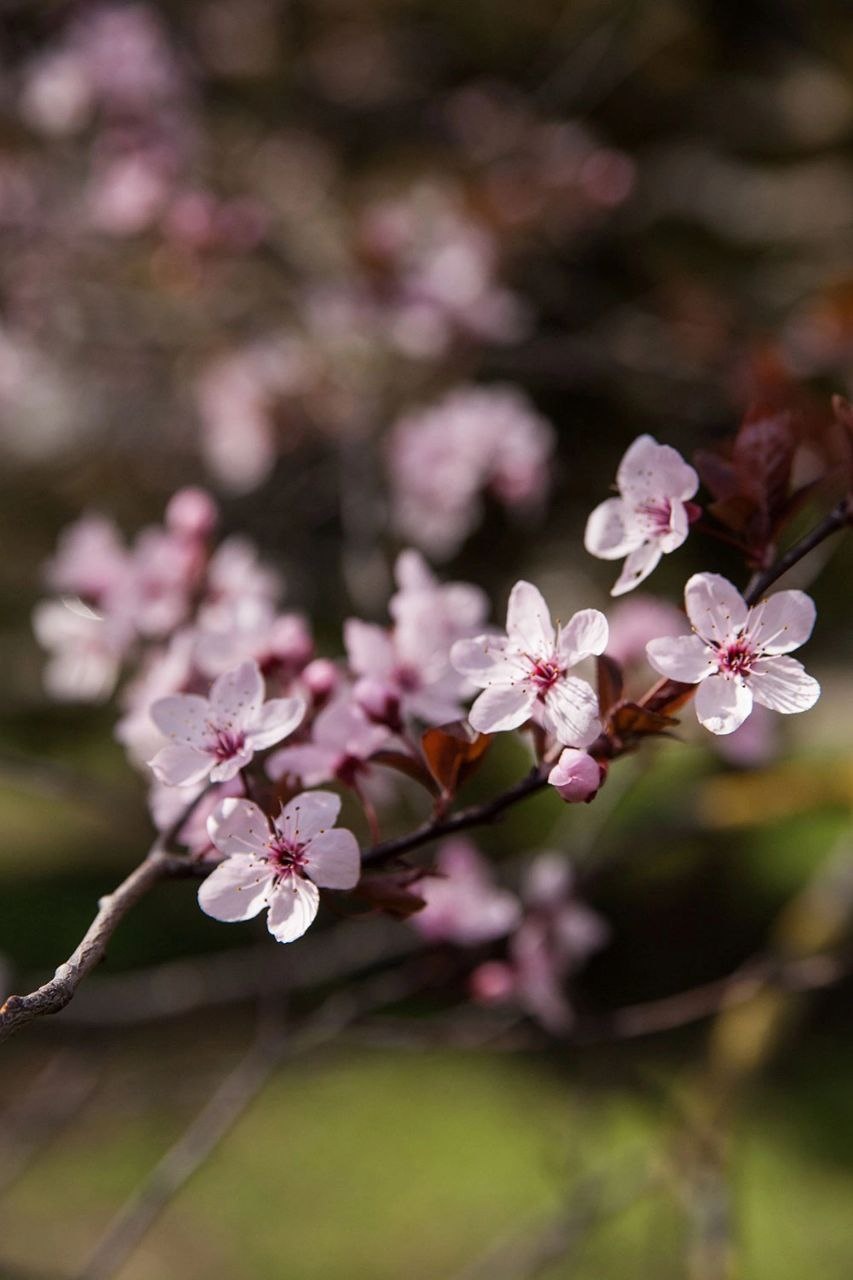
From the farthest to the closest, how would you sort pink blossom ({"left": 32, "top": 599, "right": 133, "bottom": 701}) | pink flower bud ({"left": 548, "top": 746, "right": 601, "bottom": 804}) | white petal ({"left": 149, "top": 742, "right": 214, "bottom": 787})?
pink blossom ({"left": 32, "top": 599, "right": 133, "bottom": 701}) < white petal ({"left": 149, "top": 742, "right": 214, "bottom": 787}) < pink flower bud ({"left": 548, "top": 746, "right": 601, "bottom": 804})

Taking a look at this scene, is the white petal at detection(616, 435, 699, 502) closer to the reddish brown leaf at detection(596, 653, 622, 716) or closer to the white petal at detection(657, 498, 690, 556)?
the white petal at detection(657, 498, 690, 556)

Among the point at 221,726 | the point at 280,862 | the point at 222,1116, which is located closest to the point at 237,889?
the point at 280,862

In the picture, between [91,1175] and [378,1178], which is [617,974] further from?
[91,1175]

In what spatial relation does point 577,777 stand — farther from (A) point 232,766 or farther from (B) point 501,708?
(A) point 232,766

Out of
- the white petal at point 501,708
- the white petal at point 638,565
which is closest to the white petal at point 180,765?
the white petal at point 501,708

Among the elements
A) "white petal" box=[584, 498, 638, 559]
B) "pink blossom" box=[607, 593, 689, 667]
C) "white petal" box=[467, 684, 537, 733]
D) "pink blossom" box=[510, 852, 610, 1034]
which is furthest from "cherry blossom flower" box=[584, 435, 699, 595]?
"pink blossom" box=[510, 852, 610, 1034]
